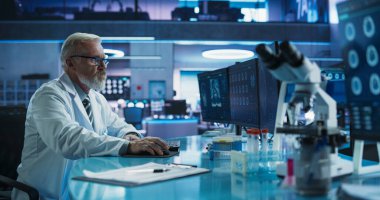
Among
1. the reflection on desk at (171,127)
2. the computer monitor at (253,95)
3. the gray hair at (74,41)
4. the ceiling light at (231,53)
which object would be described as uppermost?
the ceiling light at (231,53)

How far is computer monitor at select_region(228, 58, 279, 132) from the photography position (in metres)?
1.79

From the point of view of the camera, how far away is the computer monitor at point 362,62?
1.06 metres

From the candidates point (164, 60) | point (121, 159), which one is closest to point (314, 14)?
point (164, 60)

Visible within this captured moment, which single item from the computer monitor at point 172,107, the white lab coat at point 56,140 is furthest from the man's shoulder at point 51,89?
the computer monitor at point 172,107

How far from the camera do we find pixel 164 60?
11.0m

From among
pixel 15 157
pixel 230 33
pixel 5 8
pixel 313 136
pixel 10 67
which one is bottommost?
pixel 15 157

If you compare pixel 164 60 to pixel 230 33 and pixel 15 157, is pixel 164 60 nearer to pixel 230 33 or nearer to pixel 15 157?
pixel 230 33

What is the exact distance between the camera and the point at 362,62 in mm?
1104

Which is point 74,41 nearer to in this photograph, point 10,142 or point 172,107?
point 10,142

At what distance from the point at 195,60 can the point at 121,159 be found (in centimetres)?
1119

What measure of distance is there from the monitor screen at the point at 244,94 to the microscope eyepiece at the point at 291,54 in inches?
39.1

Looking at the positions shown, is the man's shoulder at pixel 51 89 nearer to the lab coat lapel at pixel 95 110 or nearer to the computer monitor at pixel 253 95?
the lab coat lapel at pixel 95 110

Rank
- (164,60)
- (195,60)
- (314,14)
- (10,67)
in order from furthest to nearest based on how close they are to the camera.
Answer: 1. (195,60)
2. (164,60)
3. (10,67)
4. (314,14)

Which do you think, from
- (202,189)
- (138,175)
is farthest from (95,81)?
(202,189)
